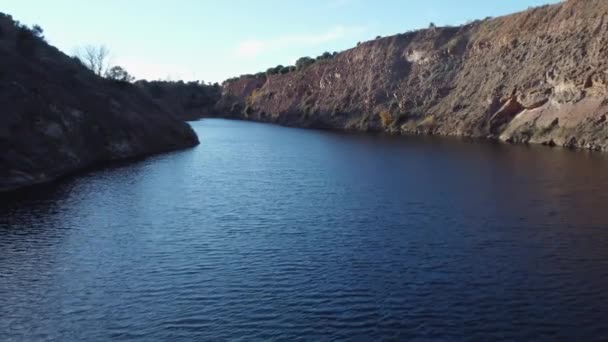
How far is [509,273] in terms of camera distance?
25562mm

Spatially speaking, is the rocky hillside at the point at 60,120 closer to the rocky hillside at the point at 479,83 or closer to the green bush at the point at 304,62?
the rocky hillside at the point at 479,83

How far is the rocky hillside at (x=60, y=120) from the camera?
2067 inches

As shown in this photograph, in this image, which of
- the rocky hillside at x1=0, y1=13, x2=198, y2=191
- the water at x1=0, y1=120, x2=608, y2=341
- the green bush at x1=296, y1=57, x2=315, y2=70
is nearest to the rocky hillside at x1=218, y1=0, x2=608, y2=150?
the green bush at x1=296, y1=57, x2=315, y2=70

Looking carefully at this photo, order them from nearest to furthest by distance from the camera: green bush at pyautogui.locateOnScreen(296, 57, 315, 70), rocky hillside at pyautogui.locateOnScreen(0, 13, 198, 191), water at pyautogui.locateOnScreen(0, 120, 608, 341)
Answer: water at pyautogui.locateOnScreen(0, 120, 608, 341)
rocky hillside at pyautogui.locateOnScreen(0, 13, 198, 191)
green bush at pyautogui.locateOnScreen(296, 57, 315, 70)

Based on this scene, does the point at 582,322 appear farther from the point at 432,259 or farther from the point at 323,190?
the point at 323,190

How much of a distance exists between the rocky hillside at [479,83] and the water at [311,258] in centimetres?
2481

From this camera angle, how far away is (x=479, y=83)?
101 meters

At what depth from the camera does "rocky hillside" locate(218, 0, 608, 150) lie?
247 feet

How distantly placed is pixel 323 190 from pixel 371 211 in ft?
29.7

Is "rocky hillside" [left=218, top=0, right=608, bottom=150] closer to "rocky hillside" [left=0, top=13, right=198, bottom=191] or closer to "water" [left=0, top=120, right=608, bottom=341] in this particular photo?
"water" [left=0, top=120, right=608, bottom=341]

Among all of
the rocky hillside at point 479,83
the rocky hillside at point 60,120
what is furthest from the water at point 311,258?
the rocky hillside at point 479,83

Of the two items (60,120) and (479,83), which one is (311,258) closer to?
(60,120)

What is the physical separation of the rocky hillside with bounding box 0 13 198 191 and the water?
515 cm

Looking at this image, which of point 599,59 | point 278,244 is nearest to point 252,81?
point 599,59
